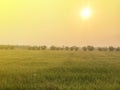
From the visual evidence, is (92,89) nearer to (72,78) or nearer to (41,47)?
(72,78)

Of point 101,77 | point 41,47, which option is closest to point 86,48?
point 41,47

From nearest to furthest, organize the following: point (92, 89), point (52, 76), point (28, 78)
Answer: point (92, 89) → point (28, 78) → point (52, 76)

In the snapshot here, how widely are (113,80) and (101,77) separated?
133 cm

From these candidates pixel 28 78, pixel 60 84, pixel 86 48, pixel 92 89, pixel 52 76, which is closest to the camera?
pixel 92 89

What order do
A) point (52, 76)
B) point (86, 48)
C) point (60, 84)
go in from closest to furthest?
1. point (60, 84)
2. point (52, 76)
3. point (86, 48)

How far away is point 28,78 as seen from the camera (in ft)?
51.7

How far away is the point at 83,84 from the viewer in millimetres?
14469

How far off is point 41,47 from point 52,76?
83426mm

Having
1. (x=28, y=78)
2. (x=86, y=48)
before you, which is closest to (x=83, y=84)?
(x=28, y=78)

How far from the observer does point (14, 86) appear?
13.7m

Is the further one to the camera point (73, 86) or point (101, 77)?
point (101, 77)

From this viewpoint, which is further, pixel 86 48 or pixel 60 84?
pixel 86 48

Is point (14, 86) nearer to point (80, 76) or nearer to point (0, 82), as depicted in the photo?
point (0, 82)

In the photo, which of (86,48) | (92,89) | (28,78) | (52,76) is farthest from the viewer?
(86,48)
